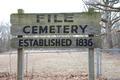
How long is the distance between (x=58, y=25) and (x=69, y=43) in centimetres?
68

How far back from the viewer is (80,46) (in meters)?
3.51

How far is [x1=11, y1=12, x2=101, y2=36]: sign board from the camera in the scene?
3543 millimetres

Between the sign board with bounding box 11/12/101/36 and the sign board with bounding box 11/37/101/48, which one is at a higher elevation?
the sign board with bounding box 11/12/101/36

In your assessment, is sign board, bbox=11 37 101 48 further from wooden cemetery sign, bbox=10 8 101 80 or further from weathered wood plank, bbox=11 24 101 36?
weathered wood plank, bbox=11 24 101 36

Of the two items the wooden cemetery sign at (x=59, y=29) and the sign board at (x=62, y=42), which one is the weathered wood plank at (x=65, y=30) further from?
the sign board at (x=62, y=42)

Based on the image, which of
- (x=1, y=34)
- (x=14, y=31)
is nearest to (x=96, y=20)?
(x=14, y=31)

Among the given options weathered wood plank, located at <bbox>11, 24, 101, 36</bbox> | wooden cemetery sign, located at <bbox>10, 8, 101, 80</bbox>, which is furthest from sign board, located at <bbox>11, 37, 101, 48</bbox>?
weathered wood plank, located at <bbox>11, 24, 101, 36</bbox>

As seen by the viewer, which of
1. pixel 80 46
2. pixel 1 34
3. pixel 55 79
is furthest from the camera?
pixel 1 34

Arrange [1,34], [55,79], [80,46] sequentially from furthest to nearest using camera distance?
1. [1,34]
2. [55,79]
3. [80,46]

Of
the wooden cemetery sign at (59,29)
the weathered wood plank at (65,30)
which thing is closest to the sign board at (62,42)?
the wooden cemetery sign at (59,29)

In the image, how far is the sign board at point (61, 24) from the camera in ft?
11.6

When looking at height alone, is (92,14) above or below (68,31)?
above

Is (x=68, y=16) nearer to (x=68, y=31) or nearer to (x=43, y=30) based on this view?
(x=68, y=31)

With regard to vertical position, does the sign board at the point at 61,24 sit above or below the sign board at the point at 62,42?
above
